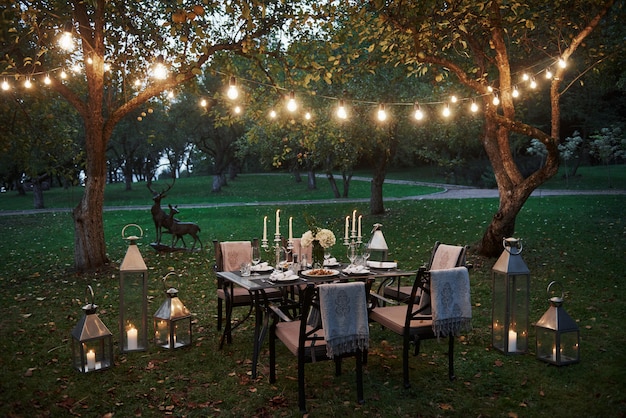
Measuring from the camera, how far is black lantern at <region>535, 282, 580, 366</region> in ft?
16.4

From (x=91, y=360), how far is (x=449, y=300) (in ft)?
11.7

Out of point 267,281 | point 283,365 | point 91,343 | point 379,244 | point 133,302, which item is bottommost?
point 283,365

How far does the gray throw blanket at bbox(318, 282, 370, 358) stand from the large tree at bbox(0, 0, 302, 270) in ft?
18.0

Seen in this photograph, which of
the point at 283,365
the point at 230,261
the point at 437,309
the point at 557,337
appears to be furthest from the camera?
the point at 230,261

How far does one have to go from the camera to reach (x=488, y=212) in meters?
19.1

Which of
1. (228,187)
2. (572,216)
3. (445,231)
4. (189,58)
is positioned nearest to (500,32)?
(189,58)

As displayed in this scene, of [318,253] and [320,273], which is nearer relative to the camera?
[320,273]

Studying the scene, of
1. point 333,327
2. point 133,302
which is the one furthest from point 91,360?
point 333,327

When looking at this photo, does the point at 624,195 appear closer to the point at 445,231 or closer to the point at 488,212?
the point at 488,212

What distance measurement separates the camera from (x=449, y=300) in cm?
471

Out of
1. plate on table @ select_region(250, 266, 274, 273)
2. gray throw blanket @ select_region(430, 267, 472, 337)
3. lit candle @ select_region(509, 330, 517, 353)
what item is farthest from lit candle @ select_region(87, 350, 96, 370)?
lit candle @ select_region(509, 330, 517, 353)

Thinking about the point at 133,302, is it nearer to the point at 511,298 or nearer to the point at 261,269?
the point at 261,269

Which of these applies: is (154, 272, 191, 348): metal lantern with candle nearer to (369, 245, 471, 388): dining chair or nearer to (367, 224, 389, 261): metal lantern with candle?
(369, 245, 471, 388): dining chair

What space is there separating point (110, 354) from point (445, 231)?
36.8ft
